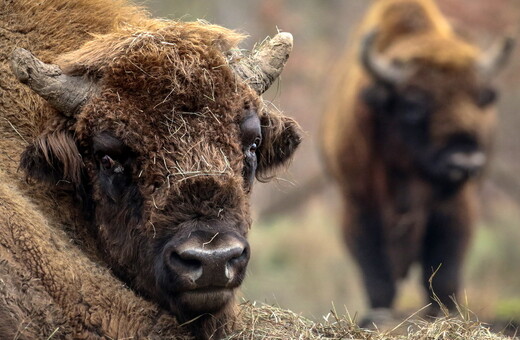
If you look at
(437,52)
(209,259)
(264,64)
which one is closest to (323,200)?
(437,52)

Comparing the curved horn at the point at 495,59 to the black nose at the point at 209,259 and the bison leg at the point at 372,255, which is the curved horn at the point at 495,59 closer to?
the bison leg at the point at 372,255

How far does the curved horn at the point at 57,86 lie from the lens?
Result: 203 inches

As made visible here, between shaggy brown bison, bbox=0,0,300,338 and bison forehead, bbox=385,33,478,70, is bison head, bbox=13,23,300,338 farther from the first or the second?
bison forehead, bbox=385,33,478,70

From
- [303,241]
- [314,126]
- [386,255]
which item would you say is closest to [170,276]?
[386,255]

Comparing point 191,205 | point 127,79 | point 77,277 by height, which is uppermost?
point 127,79

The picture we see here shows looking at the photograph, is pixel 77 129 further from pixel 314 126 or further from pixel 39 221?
pixel 314 126

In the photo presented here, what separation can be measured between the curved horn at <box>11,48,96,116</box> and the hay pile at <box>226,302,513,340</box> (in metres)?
1.48

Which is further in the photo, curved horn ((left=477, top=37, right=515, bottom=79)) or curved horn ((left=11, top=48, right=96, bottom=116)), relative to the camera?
curved horn ((left=477, top=37, right=515, bottom=79))

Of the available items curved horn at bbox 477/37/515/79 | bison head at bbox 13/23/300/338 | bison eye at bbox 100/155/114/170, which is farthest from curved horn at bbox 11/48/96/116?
curved horn at bbox 477/37/515/79

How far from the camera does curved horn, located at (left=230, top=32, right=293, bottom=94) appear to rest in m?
5.59

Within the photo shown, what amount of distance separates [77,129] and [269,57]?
51.8 inches

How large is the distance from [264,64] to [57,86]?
127 cm

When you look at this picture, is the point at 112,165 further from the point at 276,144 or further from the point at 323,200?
the point at 323,200

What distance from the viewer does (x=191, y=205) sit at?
15.8 feet
